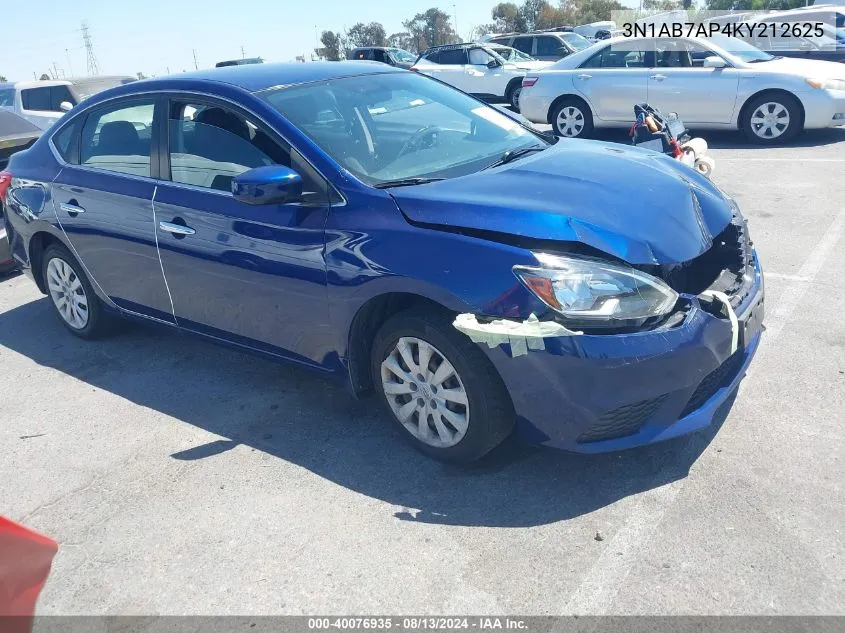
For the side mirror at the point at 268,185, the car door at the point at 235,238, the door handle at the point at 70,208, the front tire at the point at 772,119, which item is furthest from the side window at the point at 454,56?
the side mirror at the point at 268,185

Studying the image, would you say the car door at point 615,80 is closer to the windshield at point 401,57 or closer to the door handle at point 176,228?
the door handle at point 176,228

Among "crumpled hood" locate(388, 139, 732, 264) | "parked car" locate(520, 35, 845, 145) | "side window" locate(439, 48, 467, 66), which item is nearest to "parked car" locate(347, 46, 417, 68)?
"side window" locate(439, 48, 467, 66)

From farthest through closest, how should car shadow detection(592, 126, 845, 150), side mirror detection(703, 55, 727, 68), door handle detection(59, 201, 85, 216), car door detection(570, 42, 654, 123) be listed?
1. car door detection(570, 42, 654, 123)
2. side mirror detection(703, 55, 727, 68)
3. car shadow detection(592, 126, 845, 150)
4. door handle detection(59, 201, 85, 216)

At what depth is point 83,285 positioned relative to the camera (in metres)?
5.15

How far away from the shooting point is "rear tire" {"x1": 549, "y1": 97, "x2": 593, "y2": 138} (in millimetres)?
11828

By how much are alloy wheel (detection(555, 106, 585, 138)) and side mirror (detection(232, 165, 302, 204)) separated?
915 cm

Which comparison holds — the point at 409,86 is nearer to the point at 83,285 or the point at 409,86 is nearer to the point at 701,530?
the point at 83,285

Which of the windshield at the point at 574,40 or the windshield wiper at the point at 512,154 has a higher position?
the windshield at the point at 574,40

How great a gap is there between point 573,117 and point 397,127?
8.49 m

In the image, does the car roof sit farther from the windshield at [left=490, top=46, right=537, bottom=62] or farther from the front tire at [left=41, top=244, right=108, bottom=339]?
the windshield at [left=490, top=46, right=537, bottom=62]

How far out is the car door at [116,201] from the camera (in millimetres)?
4461

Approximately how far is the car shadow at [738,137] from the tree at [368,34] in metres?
54.6

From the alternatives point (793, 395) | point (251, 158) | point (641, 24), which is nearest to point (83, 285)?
point (251, 158)

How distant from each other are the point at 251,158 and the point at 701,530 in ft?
8.78
